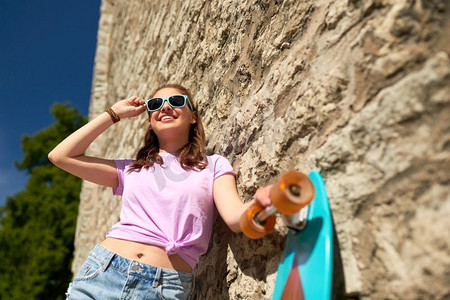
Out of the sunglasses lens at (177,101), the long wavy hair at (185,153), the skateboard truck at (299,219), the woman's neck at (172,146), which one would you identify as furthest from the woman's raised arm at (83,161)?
the skateboard truck at (299,219)

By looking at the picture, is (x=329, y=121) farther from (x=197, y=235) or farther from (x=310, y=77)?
(x=197, y=235)

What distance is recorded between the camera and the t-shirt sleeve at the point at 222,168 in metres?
1.58

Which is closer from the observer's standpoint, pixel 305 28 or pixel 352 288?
pixel 352 288

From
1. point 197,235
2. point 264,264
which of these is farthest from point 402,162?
point 197,235

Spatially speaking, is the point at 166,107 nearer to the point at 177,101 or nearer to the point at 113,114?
the point at 177,101

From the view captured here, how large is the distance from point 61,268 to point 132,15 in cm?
683

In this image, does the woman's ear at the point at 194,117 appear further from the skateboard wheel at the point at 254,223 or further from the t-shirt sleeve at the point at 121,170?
the skateboard wheel at the point at 254,223

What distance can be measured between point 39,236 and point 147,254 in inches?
367

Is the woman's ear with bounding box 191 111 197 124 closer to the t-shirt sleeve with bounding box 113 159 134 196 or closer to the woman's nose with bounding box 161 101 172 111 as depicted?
the woman's nose with bounding box 161 101 172 111

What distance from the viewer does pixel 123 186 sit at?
175 centimetres

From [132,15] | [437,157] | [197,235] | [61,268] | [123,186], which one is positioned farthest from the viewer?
[61,268]

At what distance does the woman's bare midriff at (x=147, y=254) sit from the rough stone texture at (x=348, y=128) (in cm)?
22

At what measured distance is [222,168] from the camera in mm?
1601

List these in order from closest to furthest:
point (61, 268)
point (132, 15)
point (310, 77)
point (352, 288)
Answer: point (352, 288) < point (310, 77) < point (132, 15) < point (61, 268)
